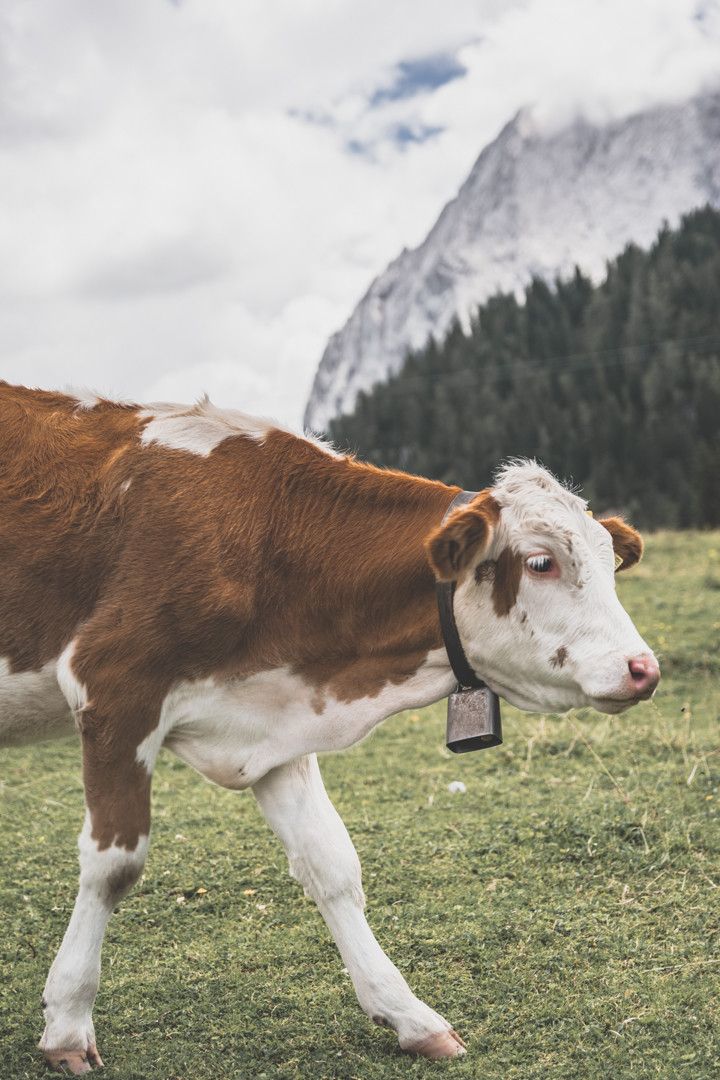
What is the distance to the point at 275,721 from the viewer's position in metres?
4.62

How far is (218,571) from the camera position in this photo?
4410 mm

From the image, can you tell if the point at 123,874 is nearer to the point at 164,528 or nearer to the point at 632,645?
the point at 164,528

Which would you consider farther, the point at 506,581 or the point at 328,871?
the point at 328,871

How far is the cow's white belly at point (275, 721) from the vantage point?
180 inches

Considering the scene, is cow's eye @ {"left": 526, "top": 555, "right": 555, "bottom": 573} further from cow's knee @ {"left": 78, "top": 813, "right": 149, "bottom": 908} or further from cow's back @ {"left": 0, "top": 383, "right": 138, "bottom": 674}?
cow's knee @ {"left": 78, "top": 813, "right": 149, "bottom": 908}

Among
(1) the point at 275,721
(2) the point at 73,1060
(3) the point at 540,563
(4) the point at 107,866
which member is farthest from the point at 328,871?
(3) the point at 540,563

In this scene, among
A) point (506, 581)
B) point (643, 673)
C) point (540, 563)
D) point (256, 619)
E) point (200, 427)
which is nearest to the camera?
point (643, 673)

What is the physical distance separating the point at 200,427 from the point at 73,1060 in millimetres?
2438

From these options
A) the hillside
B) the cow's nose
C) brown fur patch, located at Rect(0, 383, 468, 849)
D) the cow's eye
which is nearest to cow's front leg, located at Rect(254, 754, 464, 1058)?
brown fur patch, located at Rect(0, 383, 468, 849)

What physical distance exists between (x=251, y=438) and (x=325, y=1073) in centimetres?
244

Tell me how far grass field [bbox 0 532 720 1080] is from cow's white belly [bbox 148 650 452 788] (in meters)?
1.05

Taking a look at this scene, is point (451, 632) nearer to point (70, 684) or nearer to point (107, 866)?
point (70, 684)

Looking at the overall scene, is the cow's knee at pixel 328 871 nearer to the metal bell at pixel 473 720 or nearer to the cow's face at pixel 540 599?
the metal bell at pixel 473 720

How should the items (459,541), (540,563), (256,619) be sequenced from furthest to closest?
(256,619) → (540,563) → (459,541)
